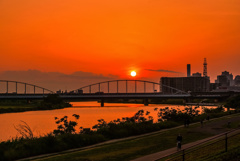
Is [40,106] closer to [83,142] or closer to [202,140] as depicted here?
[83,142]

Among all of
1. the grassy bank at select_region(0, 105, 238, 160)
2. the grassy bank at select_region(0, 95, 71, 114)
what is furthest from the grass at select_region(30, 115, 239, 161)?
the grassy bank at select_region(0, 95, 71, 114)

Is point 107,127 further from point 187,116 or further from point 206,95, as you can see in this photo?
point 206,95

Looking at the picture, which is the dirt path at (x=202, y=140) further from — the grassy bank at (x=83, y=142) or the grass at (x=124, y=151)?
the grassy bank at (x=83, y=142)

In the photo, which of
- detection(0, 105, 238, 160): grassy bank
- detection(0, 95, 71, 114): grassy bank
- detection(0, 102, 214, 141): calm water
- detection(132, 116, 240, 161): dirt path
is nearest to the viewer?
detection(132, 116, 240, 161): dirt path

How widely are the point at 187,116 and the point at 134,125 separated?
17.8m

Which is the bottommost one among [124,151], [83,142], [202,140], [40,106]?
[40,106]

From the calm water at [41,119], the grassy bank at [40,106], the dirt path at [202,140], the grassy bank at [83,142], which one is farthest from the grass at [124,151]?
the grassy bank at [40,106]

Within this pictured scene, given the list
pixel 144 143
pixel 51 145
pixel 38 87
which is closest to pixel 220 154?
pixel 144 143

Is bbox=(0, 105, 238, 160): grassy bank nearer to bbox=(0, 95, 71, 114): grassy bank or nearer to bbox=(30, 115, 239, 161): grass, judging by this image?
bbox=(30, 115, 239, 161): grass

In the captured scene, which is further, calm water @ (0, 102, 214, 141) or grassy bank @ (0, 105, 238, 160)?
calm water @ (0, 102, 214, 141)

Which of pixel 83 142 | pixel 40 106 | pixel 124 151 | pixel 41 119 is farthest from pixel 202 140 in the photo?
pixel 40 106

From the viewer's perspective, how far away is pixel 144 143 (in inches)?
1187

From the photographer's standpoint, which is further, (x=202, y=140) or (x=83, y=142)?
(x=83, y=142)

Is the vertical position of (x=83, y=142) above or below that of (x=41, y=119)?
above
